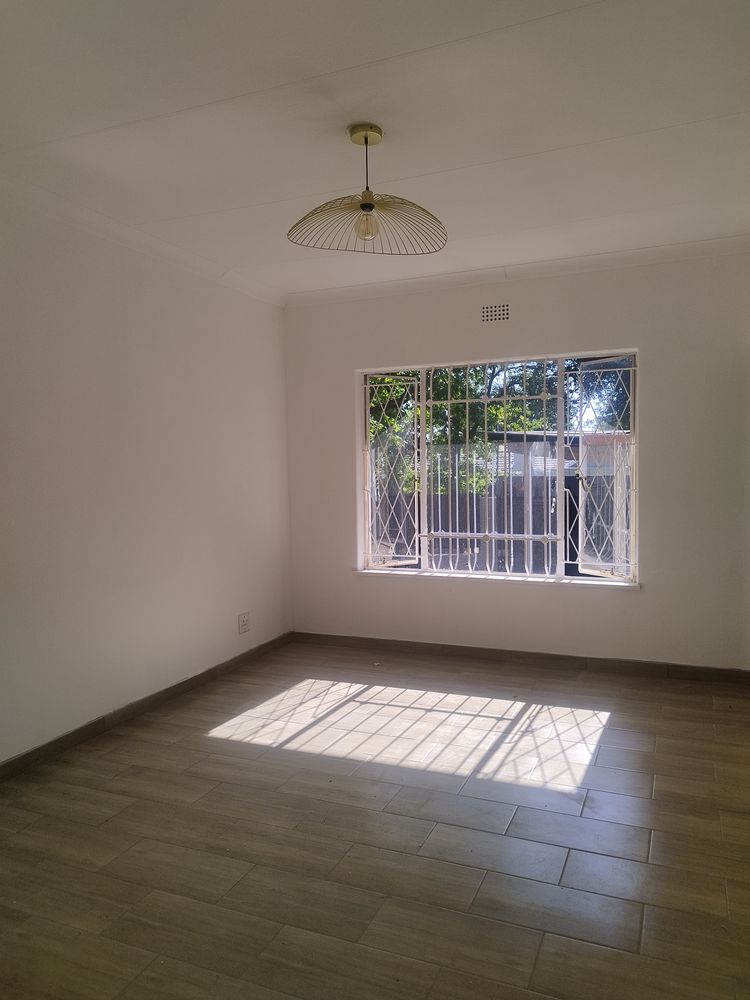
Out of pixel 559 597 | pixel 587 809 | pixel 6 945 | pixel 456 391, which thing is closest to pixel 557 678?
pixel 559 597

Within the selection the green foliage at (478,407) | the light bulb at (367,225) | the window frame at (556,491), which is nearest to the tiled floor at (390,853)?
the window frame at (556,491)

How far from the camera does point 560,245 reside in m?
4.27

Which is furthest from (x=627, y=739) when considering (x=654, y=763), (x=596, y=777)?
(x=596, y=777)

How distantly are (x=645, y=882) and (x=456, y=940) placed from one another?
2.33 feet

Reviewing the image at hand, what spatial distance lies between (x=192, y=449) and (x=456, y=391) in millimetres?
1932

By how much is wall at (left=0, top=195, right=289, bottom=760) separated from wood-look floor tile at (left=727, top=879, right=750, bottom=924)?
2952 millimetres

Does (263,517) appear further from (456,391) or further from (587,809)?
(587,809)

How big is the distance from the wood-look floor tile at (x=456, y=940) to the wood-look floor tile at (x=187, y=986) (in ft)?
1.19

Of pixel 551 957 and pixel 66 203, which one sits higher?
pixel 66 203

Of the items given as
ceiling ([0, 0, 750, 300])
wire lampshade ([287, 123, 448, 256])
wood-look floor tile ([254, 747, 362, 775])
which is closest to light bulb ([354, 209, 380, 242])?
wire lampshade ([287, 123, 448, 256])

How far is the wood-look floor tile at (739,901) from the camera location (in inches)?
85.3

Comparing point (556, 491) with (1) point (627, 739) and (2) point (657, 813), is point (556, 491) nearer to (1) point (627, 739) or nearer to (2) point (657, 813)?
(1) point (627, 739)

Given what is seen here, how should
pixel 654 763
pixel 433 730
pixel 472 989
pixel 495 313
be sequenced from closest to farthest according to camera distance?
pixel 472 989 < pixel 654 763 < pixel 433 730 < pixel 495 313

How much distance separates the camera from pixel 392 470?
5355 mm
